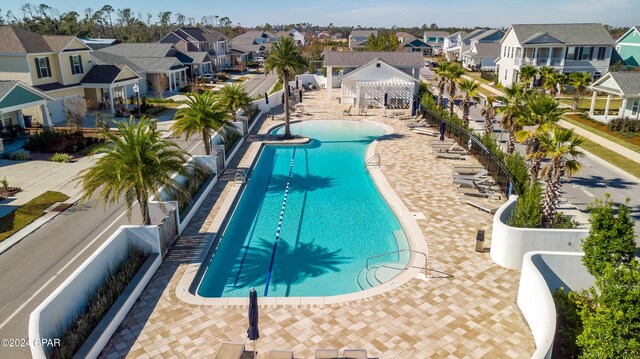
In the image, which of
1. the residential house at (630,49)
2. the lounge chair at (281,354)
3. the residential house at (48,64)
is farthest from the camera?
the residential house at (630,49)

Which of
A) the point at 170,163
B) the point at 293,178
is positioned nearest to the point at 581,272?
the point at 170,163

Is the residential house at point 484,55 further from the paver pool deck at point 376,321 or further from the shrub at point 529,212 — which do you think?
the paver pool deck at point 376,321

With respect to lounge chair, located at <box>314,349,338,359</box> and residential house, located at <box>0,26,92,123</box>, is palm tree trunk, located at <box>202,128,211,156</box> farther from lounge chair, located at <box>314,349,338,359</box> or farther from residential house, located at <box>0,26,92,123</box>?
residential house, located at <box>0,26,92,123</box>

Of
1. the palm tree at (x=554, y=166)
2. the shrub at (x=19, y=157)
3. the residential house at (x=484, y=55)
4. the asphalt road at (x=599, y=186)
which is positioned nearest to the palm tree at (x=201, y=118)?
the shrub at (x=19, y=157)

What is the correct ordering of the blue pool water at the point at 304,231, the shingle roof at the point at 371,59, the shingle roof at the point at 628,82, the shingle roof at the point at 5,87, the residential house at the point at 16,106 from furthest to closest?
1. the shingle roof at the point at 371,59
2. the shingle roof at the point at 628,82
3. the residential house at the point at 16,106
4. the shingle roof at the point at 5,87
5. the blue pool water at the point at 304,231

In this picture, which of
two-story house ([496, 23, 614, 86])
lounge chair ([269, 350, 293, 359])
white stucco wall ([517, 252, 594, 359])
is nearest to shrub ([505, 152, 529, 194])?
white stucco wall ([517, 252, 594, 359])

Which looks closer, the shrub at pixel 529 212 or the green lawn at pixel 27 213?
the shrub at pixel 529 212

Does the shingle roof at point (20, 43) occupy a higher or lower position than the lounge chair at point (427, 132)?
higher
